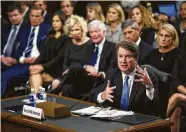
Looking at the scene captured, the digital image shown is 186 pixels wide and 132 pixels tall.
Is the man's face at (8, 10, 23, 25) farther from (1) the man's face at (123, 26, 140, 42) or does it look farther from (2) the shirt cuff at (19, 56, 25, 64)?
(1) the man's face at (123, 26, 140, 42)

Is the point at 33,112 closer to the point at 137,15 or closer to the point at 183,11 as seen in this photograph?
the point at 137,15

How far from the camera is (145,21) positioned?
5.40 meters

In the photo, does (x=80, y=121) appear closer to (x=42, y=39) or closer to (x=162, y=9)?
(x=162, y=9)

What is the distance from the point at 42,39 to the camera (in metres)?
6.62

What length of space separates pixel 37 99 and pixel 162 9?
1.77 metres

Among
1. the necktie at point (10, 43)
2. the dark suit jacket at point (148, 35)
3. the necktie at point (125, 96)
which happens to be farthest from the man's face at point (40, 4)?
the necktie at point (125, 96)

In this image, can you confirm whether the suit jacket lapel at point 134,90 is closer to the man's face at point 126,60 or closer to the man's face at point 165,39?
the man's face at point 126,60

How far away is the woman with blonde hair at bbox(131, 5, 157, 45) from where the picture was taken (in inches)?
209

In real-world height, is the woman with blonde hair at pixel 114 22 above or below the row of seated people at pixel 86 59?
above

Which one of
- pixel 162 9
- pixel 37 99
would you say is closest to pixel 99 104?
pixel 37 99

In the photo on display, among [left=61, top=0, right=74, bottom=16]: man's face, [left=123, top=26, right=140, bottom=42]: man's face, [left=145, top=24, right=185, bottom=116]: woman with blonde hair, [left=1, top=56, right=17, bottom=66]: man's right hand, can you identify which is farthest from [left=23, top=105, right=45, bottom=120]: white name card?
[left=1, top=56, right=17, bottom=66]: man's right hand

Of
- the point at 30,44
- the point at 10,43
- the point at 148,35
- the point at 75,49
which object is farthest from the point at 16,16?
the point at 148,35

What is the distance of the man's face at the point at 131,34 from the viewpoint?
17.5 ft

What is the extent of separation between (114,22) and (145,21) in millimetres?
496
